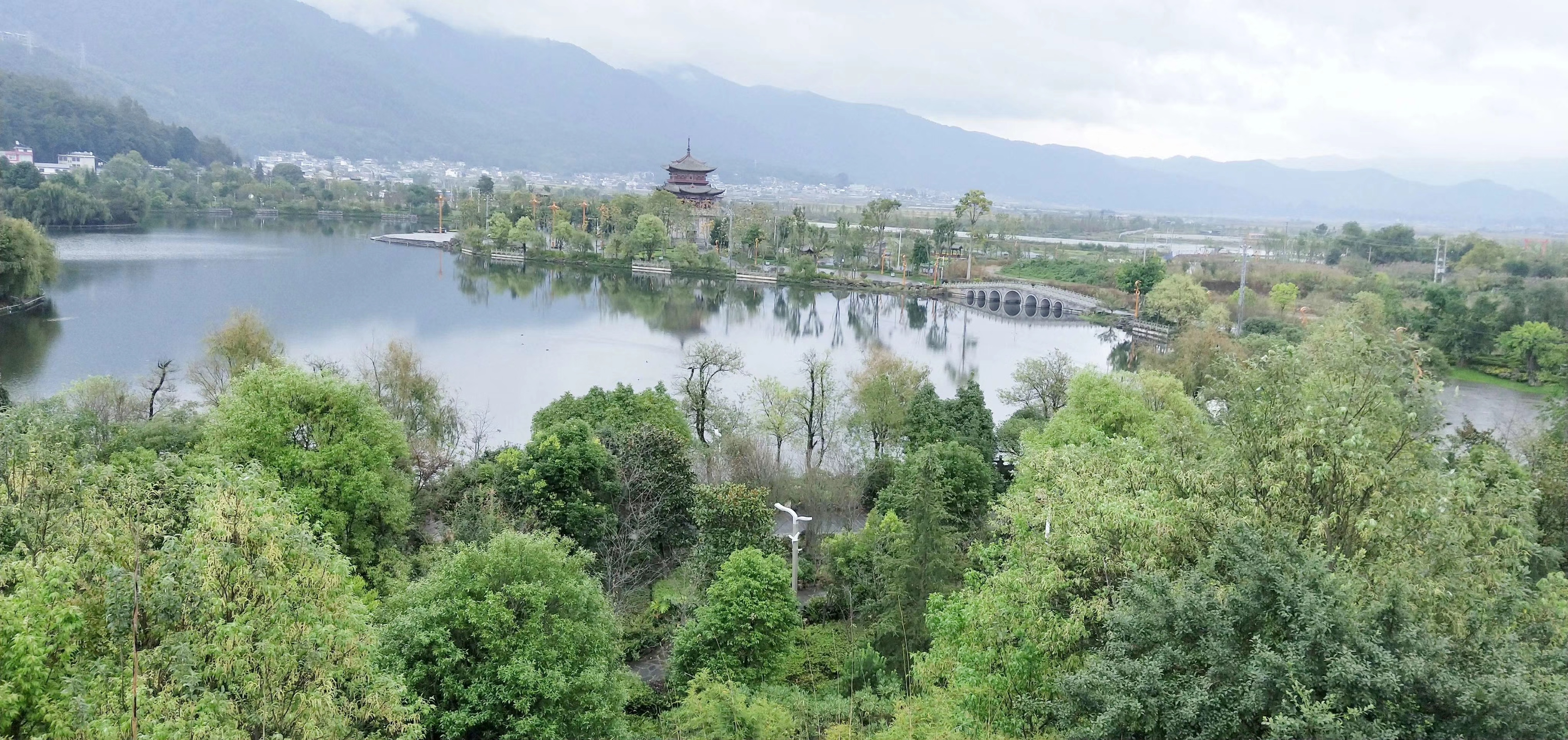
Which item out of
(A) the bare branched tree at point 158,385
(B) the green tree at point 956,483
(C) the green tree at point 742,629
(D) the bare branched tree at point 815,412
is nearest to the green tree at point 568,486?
(C) the green tree at point 742,629

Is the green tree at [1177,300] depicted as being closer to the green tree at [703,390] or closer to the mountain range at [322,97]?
the green tree at [703,390]

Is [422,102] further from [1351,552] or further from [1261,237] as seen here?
[1351,552]

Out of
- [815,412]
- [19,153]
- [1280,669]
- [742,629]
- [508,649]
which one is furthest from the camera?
[19,153]

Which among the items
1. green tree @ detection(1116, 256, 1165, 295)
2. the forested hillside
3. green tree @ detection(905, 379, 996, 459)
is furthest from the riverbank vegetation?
the forested hillside

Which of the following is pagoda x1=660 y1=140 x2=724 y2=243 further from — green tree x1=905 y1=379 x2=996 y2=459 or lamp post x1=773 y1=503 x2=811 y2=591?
lamp post x1=773 y1=503 x2=811 y2=591

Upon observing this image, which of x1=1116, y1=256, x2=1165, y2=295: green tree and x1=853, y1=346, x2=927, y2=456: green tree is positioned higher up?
x1=1116, y1=256, x2=1165, y2=295: green tree

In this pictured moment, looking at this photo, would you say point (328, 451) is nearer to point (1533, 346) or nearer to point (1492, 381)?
point (1492, 381)

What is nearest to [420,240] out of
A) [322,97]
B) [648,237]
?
[648,237]
